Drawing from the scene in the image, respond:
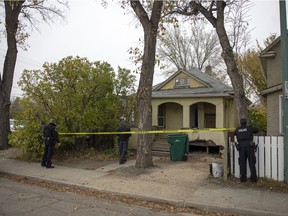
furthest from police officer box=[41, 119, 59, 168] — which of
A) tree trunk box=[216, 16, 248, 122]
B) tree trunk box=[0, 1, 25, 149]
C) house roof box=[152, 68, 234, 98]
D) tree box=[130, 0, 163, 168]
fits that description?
house roof box=[152, 68, 234, 98]

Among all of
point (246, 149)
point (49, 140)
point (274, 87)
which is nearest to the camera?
point (246, 149)

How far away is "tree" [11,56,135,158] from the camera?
1344 cm

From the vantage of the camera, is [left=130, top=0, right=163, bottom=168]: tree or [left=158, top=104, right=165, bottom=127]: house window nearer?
[left=130, top=0, right=163, bottom=168]: tree

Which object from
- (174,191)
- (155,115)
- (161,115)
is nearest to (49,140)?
(174,191)

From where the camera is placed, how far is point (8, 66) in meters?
17.6

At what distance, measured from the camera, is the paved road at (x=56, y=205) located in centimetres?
629

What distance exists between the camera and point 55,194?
8039 mm

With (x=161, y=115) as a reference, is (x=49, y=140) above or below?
below

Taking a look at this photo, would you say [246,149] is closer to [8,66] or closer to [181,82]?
[181,82]

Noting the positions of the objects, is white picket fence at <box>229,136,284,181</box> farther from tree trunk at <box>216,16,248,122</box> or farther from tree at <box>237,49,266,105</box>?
tree at <box>237,49,266,105</box>

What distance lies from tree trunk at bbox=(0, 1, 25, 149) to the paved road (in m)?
9.70

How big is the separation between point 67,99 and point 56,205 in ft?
24.5

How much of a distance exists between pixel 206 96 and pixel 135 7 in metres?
8.77

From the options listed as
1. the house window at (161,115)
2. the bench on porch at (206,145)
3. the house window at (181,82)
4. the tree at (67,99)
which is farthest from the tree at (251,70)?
the tree at (67,99)
